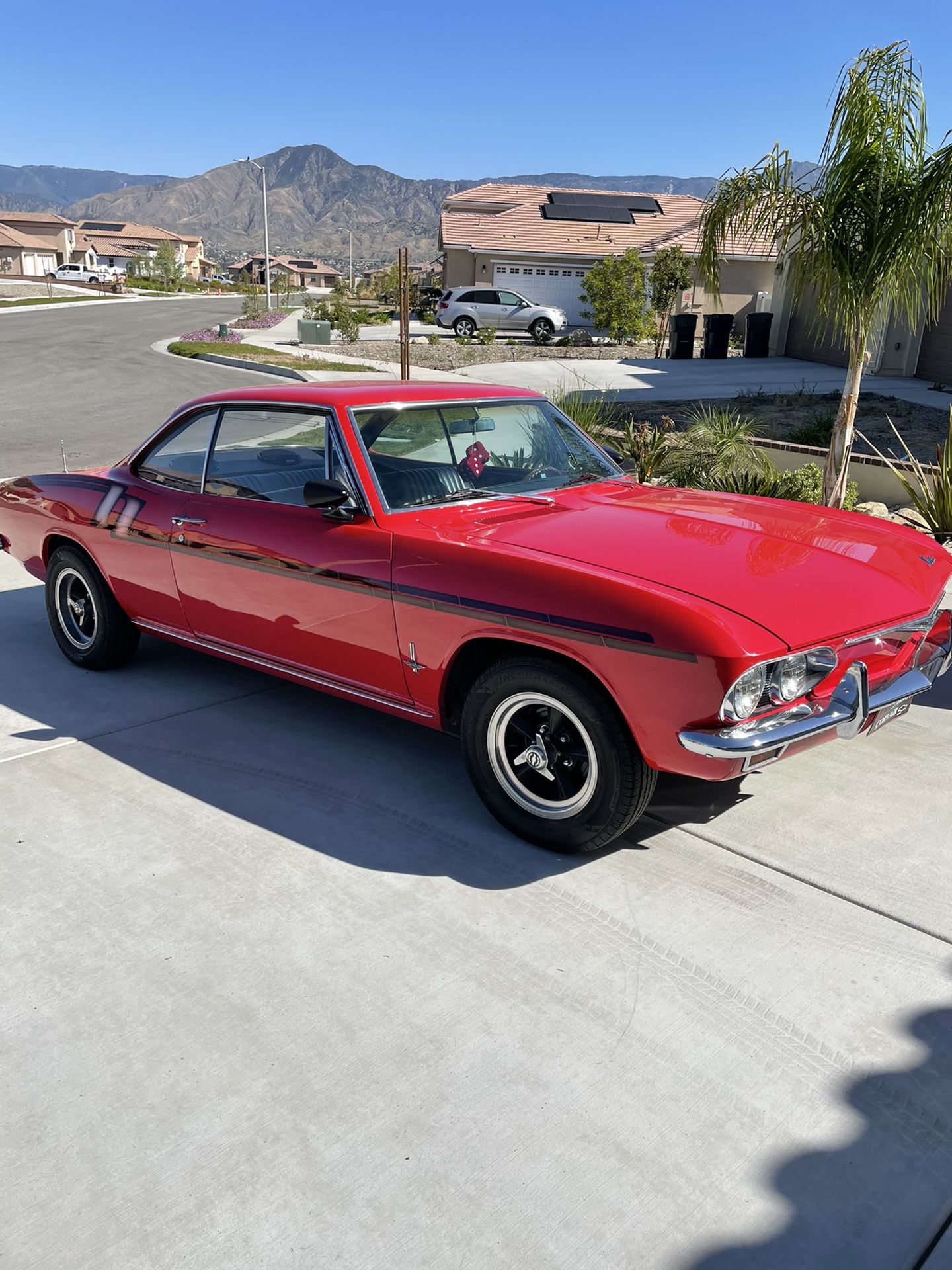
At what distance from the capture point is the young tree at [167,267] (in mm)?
86494

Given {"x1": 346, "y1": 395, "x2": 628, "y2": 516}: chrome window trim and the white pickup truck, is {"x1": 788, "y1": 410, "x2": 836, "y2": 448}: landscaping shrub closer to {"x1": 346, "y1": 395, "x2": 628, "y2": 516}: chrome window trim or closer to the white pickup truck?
{"x1": 346, "y1": 395, "x2": 628, "y2": 516}: chrome window trim

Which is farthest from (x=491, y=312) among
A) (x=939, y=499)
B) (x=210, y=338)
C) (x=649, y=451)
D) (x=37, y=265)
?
(x=37, y=265)

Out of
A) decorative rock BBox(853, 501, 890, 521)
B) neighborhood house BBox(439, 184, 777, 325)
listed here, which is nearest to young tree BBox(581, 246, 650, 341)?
neighborhood house BBox(439, 184, 777, 325)

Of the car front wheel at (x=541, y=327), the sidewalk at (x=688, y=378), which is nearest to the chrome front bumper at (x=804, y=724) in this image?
the sidewalk at (x=688, y=378)

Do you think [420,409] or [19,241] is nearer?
[420,409]

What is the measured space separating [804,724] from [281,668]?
7.41 ft

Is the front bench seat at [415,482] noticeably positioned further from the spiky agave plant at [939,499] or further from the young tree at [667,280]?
the young tree at [667,280]

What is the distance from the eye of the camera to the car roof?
4305mm

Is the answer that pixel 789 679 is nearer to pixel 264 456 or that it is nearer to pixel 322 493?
pixel 322 493

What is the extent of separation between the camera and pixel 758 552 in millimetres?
A: 3684

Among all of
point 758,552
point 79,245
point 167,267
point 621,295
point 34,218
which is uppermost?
point 34,218

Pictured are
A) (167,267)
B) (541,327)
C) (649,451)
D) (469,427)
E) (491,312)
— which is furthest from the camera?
(167,267)

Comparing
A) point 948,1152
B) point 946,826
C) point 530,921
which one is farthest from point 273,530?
point 948,1152

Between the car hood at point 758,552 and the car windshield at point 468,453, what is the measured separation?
0.20 metres
